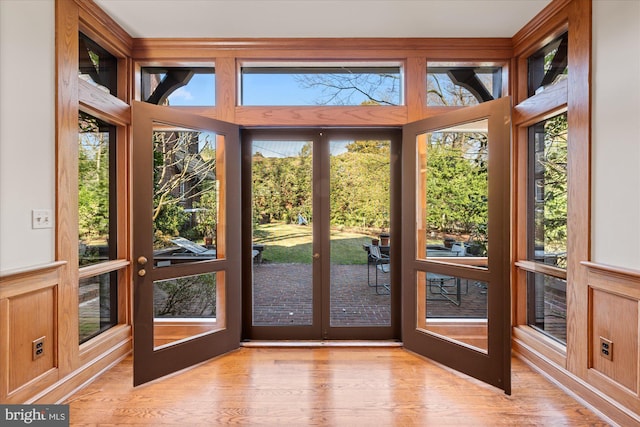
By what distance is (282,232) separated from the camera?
3.21 meters

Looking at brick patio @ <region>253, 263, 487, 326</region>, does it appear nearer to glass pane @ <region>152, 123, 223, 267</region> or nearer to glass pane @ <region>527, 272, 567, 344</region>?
glass pane @ <region>152, 123, 223, 267</region>

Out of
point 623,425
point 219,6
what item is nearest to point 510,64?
Answer: point 219,6

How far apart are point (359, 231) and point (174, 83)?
2430 mm

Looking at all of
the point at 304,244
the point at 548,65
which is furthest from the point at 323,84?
the point at 548,65

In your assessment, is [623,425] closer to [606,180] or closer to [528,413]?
[528,413]

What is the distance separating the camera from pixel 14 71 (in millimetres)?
1923

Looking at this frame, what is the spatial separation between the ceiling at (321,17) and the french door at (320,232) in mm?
933

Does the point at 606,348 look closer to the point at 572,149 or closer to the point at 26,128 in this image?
the point at 572,149

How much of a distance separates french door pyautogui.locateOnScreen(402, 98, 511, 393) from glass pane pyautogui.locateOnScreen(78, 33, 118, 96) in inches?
112

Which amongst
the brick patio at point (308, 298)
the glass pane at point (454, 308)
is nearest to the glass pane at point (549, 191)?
the glass pane at point (454, 308)

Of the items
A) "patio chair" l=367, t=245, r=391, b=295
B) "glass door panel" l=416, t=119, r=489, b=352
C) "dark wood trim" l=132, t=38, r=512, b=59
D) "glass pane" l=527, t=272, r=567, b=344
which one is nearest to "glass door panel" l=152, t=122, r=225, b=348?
"dark wood trim" l=132, t=38, r=512, b=59

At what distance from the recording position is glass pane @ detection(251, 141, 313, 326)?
3.19 m

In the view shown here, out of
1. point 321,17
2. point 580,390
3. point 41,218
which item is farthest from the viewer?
point 321,17

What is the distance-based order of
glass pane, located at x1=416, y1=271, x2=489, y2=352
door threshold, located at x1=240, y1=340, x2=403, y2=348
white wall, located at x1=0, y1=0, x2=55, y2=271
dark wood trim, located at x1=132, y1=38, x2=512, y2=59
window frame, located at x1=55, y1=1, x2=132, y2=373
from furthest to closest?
door threshold, located at x1=240, y1=340, x2=403, y2=348 → dark wood trim, located at x1=132, y1=38, x2=512, y2=59 → glass pane, located at x1=416, y1=271, x2=489, y2=352 → window frame, located at x1=55, y1=1, x2=132, y2=373 → white wall, located at x1=0, y1=0, x2=55, y2=271
